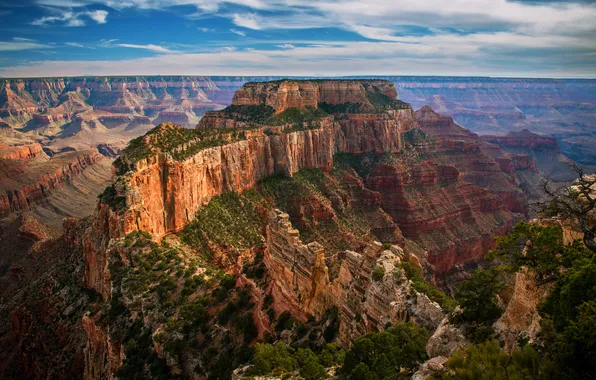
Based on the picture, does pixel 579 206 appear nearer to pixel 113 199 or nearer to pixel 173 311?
pixel 173 311

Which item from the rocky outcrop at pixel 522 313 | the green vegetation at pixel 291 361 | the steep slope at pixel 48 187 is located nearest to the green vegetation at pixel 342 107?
the steep slope at pixel 48 187

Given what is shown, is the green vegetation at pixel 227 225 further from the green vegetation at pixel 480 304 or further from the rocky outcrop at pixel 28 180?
the rocky outcrop at pixel 28 180

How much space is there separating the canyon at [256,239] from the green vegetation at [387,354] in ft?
4.21

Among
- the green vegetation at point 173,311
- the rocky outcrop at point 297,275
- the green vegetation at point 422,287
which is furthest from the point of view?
the green vegetation at point 173,311

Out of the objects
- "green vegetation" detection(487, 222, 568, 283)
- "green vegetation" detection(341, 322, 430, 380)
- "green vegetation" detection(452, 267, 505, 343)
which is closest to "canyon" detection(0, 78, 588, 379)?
"green vegetation" detection(452, 267, 505, 343)

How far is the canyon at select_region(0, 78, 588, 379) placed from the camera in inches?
1239

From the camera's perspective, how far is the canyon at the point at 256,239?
103 feet

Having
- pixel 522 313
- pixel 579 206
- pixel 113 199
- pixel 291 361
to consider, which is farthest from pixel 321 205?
pixel 579 206

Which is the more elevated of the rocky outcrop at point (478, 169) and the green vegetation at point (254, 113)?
the green vegetation at point (254, 113)

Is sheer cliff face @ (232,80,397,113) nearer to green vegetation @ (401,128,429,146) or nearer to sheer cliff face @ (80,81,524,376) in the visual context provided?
sheer cliff face @ (80,81,524,376)

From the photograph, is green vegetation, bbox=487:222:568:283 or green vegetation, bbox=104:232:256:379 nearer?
green vegetation, bbox=487:222:568:283

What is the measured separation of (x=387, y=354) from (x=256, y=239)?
44.9 meters

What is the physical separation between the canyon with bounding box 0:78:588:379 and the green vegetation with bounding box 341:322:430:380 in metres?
1.28

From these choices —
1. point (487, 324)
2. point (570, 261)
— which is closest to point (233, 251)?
point (487, 324)
